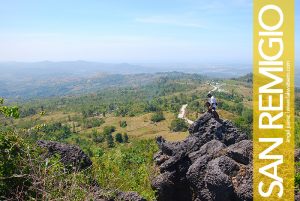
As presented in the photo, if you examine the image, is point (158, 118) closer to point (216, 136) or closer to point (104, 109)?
point (104, 109)

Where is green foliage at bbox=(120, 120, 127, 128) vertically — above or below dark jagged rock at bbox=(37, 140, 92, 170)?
below

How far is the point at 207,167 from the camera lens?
22.0 meters

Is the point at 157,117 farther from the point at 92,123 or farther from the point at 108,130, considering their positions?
the point at 92,123

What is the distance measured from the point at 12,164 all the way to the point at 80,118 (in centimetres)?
16049

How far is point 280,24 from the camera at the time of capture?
876 inches

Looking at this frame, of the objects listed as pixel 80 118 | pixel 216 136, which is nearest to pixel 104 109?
pixel 80 118

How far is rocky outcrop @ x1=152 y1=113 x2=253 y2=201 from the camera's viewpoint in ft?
67.0

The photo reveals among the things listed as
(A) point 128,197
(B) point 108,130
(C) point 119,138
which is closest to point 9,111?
(A) point 128,197

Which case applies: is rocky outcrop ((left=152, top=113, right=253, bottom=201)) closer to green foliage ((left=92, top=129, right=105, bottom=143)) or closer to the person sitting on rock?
the person sitting on rock

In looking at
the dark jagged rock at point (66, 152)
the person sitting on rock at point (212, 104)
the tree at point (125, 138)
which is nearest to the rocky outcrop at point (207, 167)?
the person sitting on rock at point (212, 104)

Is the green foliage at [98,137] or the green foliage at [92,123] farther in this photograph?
the green foliage at [92,123]

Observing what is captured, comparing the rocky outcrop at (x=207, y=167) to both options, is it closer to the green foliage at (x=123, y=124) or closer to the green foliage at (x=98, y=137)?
the green foliage at (x=98, y=137)

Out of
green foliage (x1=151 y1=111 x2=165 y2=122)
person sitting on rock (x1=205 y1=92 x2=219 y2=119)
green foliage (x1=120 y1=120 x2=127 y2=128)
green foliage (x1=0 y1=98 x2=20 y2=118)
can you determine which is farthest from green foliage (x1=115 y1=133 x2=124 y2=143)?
green foliage (x1=0 y1=98 x2=20 y2=118)

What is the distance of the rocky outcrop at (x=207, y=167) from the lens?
2042cm
